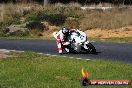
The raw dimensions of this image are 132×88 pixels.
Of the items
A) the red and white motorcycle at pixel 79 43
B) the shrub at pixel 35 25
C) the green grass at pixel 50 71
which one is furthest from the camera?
the shrub at pixel 35 25

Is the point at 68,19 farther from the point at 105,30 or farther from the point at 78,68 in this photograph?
the point at 78,68

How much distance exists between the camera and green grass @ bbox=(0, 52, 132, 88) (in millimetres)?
12242

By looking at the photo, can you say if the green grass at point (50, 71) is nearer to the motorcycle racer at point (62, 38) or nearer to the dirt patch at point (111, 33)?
the motorcycle racer at point (62, 38)

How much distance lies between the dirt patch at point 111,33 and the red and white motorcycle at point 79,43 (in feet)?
42.1

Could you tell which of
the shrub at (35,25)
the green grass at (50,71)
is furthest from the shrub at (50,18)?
the green grass at (50,71)

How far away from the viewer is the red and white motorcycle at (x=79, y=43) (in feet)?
71.0

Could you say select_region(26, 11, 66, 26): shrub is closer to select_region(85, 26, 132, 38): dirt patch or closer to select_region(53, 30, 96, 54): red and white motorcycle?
select_region(85, 26, 132, 38): dirt patch

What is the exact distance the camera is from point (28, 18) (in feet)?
142

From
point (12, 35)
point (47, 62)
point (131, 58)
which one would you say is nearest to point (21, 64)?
point (47, 62)

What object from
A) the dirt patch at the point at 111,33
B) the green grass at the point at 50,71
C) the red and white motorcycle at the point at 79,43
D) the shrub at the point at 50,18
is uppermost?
the green grass at the point at 50,71

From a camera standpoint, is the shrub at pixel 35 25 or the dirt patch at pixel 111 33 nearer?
the dirt patch at pixel 111 33

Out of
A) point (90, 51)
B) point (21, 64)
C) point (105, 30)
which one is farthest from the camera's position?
point (105, 30)

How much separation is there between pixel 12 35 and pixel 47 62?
20.8 metres

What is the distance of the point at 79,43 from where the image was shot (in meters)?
21.7
